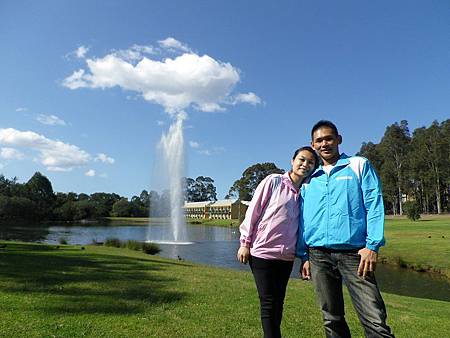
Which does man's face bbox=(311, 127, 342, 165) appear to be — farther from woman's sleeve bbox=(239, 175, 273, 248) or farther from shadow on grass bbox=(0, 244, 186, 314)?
shadow on grass bbox=(0, 244, 186, 314)

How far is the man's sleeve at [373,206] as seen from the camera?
3705mm

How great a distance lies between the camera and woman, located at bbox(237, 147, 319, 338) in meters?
4.26

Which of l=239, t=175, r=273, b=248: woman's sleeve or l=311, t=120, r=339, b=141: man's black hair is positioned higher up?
l=311, t=120, r=339, b=141: man's black hair

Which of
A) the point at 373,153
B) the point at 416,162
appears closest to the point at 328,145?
the point at 416,162

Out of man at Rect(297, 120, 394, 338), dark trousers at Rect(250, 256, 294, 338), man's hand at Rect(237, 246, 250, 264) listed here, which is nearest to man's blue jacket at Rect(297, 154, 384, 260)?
man at Rect(297, 120, 394, 338)

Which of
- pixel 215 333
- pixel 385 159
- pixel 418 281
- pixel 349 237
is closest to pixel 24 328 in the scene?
pixel 215 333

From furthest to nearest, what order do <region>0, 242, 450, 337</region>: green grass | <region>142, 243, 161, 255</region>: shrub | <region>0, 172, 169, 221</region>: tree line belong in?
<region>0, 172, 169, 221</region>: tree line < <region>142, 243, 161, 255</region>: shrub < <region>0, 242, 450, 337</region>: green grass

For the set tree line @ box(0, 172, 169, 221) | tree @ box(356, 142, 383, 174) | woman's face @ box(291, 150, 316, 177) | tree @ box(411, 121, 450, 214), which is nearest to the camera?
woman's face @ box(291, 150, 316, 177)

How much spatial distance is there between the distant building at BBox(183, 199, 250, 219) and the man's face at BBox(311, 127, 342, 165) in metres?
111

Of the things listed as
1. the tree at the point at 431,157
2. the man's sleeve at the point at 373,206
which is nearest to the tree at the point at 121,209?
the tree at the point at 431,157

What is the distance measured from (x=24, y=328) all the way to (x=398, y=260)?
2617 cm

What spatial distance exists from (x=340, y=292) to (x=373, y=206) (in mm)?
1005

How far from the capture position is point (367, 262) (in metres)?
3.71

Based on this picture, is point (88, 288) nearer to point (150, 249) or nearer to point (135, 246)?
point (135, 246)
